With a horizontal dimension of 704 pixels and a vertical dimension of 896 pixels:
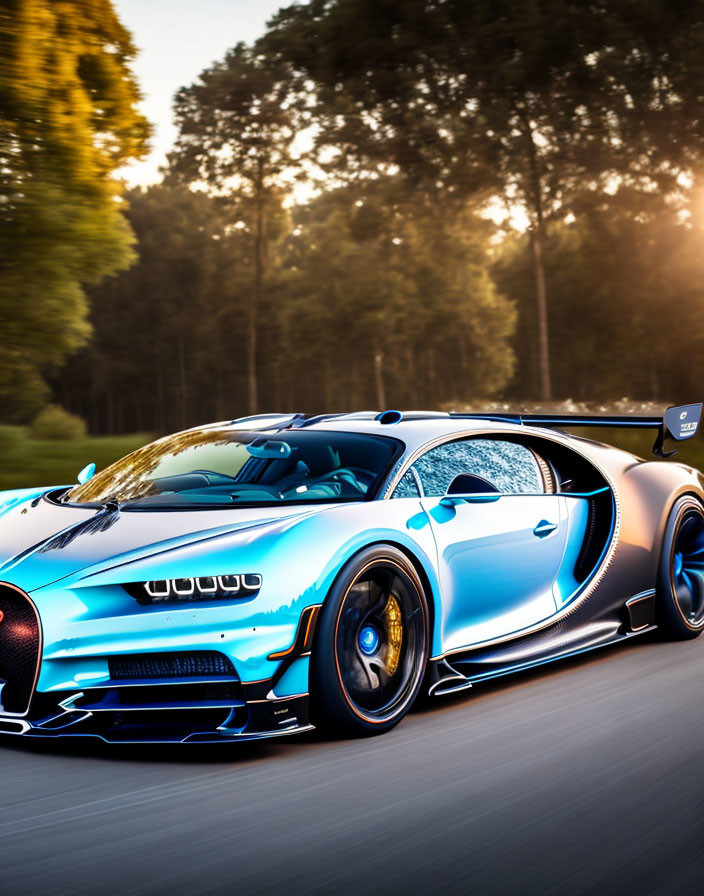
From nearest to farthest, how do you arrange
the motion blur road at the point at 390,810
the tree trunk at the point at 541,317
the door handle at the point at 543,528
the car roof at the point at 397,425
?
the motion blur road at the point at 390,810
the car roof at the point at 397,425
the door handle at the point at 543,528
the tree trunk at the point at 541,317

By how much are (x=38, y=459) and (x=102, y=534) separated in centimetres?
1233

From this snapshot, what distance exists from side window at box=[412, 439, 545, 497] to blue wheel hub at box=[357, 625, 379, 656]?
0.79m

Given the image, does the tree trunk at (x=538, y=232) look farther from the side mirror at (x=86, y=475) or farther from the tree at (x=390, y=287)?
the side mirror at (x=86, y=475)

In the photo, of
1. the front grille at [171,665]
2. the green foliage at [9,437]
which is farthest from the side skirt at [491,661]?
the green foliage at [9,437]

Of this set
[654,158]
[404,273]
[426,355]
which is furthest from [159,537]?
[426,355]

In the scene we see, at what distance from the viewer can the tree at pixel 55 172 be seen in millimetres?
12922

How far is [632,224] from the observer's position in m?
43.4

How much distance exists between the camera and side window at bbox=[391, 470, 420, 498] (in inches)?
193

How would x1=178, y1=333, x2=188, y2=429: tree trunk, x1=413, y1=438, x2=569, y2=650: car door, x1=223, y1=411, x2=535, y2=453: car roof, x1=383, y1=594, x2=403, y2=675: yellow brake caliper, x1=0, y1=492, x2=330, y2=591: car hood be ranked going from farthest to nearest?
x1=178, y1=333, x2=188, y2=429: tree trunk, x1=223, y1=411, x2=535, y2=453: car roof, x1=413, y1=438, x2=569, y2=650: car door, x1=383, y1=594, x2=403, y2=675: yellow brake caliper, x1=0, y1=492, x2=330, y2=591: car hood

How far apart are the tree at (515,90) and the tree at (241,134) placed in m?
2.80

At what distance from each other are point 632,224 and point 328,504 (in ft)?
134

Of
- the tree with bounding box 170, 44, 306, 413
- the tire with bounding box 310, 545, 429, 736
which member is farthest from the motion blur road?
the tree with bounding box 170, 44, 306, 413

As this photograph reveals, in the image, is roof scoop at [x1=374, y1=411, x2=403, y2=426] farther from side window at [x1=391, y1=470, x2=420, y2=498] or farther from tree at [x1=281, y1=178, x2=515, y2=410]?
tree at [x1=281, y1=178, x2=515, y2=410]

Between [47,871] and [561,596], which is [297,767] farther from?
[561,596]
